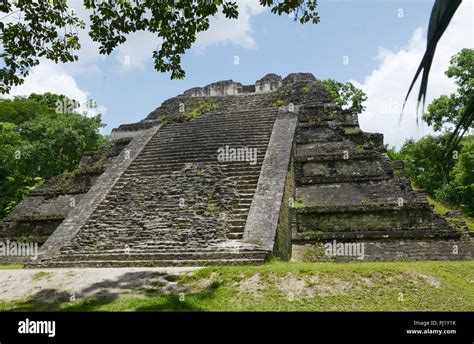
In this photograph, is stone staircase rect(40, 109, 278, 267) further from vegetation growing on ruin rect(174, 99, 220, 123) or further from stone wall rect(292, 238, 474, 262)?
vegetation growing on ruin rect(174, 99, 220, 123)

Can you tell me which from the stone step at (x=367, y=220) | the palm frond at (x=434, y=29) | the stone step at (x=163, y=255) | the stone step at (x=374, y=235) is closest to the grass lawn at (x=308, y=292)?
the stone step at (x=163, y=255)

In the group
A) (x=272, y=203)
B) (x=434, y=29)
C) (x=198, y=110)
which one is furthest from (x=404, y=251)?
(x=198, y=110)

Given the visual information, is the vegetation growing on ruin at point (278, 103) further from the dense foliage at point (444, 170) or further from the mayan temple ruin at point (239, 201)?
the dense foliage at point (444, 170)

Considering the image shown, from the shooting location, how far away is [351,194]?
30.6 ft

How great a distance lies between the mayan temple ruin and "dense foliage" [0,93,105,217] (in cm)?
532

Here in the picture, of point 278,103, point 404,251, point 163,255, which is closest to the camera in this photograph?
point 163,255

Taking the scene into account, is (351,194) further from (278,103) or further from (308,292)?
(278,103)

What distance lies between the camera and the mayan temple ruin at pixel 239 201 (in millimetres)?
7742

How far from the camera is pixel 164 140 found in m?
13.4

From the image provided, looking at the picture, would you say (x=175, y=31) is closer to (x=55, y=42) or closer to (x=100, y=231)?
(x=55, y=42)

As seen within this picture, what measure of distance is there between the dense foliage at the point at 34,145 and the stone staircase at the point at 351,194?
12532mm

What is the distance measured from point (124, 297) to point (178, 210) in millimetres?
3978
